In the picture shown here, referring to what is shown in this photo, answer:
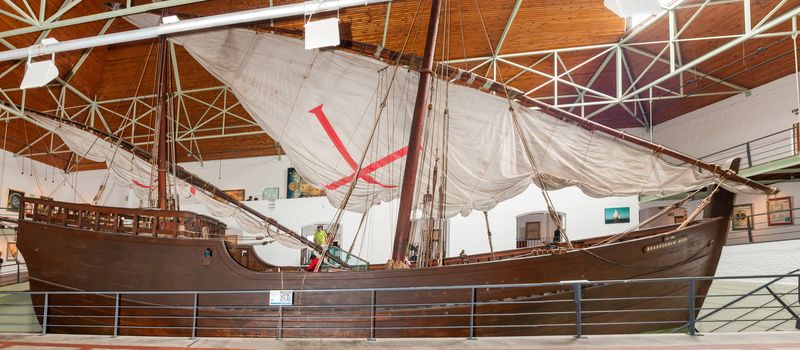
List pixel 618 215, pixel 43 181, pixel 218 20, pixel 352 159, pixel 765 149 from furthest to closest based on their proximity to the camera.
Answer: pixel 43 181, pixel 618 215, pixel 765 149, pixel 352 159, pixel 218 20

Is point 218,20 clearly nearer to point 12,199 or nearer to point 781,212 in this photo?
point 781,212

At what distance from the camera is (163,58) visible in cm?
886

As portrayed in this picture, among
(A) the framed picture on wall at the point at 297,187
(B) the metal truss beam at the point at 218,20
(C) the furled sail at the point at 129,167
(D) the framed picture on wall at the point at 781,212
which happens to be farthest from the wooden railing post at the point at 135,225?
(D) the framed picture on wall at the point at 781,212

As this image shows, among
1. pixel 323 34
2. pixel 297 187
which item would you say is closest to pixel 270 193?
pixel 297 187

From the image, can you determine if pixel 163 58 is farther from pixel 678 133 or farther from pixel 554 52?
pixel 678 133

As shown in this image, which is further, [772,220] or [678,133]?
[678,133]

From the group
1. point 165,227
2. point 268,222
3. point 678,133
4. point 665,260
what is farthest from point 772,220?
point 165,227

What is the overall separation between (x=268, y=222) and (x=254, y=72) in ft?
11.6

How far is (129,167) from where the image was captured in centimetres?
1214

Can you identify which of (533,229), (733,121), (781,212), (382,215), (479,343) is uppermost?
(733,121)

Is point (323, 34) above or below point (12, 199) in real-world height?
above

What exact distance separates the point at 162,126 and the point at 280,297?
4650mm

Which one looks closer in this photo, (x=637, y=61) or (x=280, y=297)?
(x=280, y=297)

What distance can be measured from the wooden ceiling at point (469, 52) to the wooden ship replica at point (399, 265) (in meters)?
1.64
